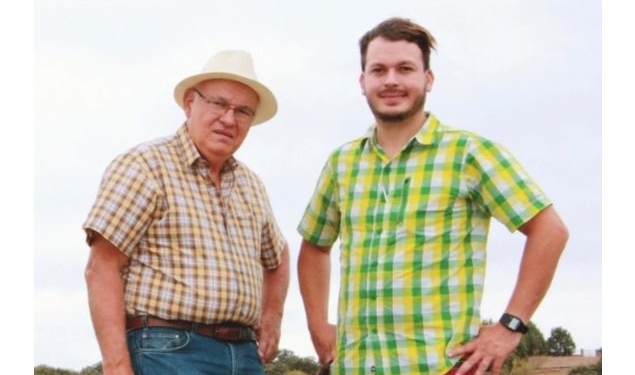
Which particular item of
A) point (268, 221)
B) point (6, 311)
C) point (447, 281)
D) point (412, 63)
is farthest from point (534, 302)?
point (6, 311)

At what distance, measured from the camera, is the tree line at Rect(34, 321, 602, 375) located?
23.4 feet

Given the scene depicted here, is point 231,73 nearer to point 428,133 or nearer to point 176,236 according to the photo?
point 176,236

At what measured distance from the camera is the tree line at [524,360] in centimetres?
713

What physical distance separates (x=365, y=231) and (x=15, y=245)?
193 cm

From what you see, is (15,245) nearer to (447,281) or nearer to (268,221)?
(268,221)

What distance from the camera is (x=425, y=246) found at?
4418mm

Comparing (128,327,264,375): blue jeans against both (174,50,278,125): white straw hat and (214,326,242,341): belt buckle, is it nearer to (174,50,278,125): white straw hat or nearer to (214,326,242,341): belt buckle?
(214,326,242,341): belt buckle

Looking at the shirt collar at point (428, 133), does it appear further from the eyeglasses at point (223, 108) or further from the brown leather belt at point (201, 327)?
the brown leather belt at point (201, 327)

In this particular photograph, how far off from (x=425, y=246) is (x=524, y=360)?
4.74 metres

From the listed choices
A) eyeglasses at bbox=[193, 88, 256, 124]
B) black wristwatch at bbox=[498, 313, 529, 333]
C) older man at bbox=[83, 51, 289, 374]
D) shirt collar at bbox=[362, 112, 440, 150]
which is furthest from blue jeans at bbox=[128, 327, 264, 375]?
black wristwatch at bbox=[498, 313, 529, 333]

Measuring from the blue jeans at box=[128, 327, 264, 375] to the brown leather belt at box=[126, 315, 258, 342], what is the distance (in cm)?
2

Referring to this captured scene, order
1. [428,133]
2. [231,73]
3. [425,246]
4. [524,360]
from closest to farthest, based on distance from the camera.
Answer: [425,246], [428,133], [231,73], [524,360]

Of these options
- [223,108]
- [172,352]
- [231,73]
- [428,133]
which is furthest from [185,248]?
[428,133]

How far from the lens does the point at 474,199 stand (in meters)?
4.48
